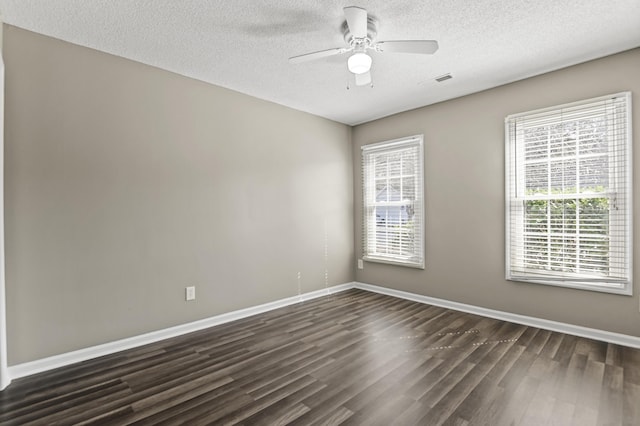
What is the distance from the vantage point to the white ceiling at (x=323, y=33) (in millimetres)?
2154

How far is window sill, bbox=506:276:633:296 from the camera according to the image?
2750mm

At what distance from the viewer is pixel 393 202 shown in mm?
4539

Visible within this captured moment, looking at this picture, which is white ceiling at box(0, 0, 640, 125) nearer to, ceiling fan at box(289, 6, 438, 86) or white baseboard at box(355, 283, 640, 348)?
ceiling fan at box(289, 6, 438, 86)

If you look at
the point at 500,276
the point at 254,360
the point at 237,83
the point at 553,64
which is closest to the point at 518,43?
the point at 553,64

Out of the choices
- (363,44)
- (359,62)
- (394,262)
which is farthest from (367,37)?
(394,262)

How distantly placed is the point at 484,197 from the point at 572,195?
81 cm

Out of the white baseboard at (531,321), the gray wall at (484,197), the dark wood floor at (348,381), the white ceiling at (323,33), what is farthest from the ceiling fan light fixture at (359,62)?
the white baseboard at (531,321)

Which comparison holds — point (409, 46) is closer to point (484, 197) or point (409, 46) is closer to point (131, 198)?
point (484, 197)

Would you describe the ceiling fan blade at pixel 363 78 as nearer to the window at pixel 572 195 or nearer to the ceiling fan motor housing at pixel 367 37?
the ceiling fan motor housing at pixel 367 37

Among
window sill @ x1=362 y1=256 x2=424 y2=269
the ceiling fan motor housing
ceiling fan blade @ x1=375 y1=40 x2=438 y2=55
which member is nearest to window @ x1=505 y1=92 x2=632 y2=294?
window sill @ x1=362 y1=256 x2=424 y2=269

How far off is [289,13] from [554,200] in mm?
3033

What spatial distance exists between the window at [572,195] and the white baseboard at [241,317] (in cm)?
42

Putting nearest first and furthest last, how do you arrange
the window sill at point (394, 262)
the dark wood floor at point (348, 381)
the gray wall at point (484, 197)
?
the dark wood floor at point (348, 381)
the gray wall at point (484, 197)
the window sill at point (394, 262)

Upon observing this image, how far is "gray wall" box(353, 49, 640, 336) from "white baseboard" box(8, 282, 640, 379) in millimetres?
65
